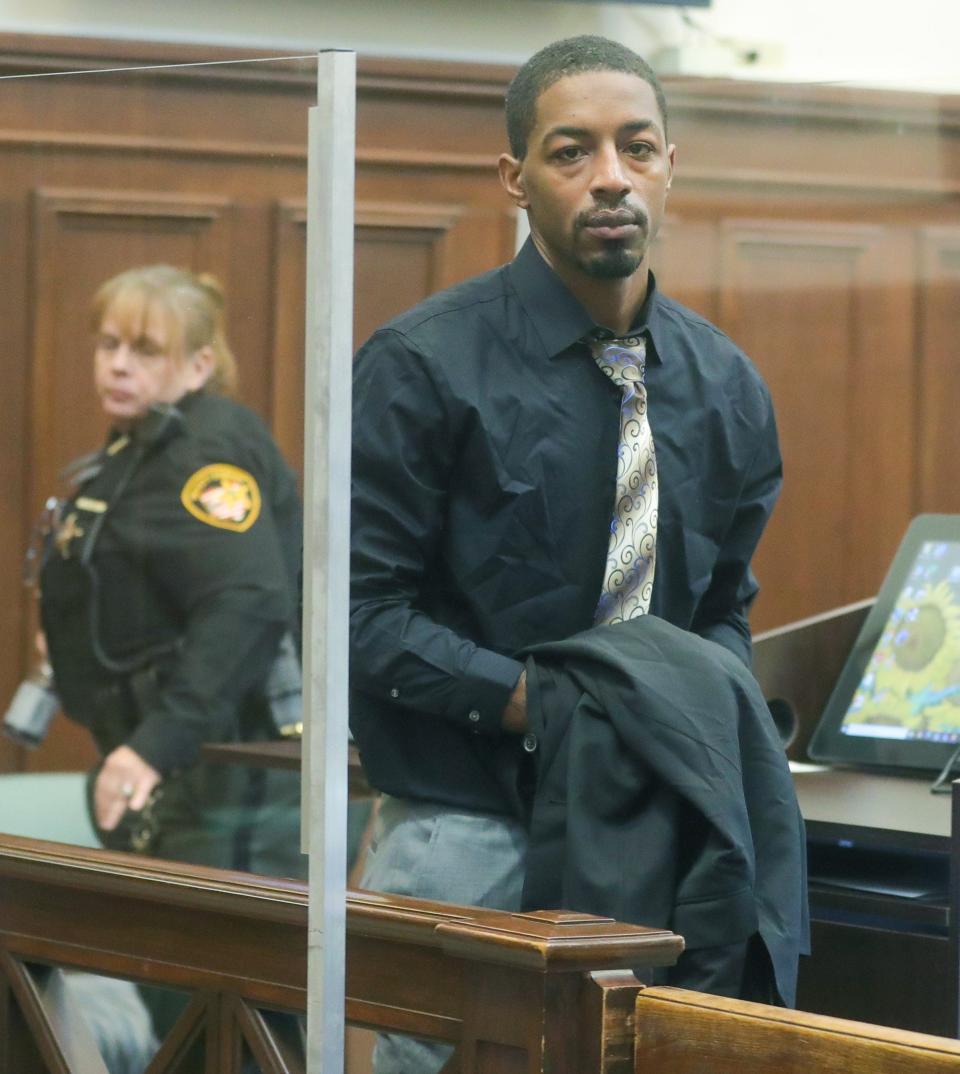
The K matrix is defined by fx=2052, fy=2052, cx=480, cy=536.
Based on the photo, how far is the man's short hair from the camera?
1.66m

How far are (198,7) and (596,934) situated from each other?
2.47 metres

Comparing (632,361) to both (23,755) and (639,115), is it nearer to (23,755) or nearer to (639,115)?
(639,115)

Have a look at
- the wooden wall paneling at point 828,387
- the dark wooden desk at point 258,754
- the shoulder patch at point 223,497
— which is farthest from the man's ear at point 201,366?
the wooden wall paneling at point 828,387

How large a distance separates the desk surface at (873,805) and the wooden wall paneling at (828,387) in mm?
1247

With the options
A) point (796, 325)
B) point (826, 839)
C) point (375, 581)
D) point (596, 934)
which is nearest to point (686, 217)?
point (796, 325)

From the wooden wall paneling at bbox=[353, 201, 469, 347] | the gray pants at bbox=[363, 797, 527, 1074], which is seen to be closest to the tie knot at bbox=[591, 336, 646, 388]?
the gray pants at bbox=[363, 797, 527, 1074]

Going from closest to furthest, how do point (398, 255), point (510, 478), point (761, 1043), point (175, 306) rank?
point (761, 1043) < point (510, 478) < point (175, 306) < point (398, 255)

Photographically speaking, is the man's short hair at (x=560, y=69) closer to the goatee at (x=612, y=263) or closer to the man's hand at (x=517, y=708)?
the goatee at (x=612, y=263)

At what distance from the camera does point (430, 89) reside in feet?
11.6

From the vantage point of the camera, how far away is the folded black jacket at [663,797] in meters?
1.51

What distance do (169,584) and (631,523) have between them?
Result: 909 mm

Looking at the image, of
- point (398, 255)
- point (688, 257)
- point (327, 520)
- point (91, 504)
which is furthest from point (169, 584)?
point (688, 257)

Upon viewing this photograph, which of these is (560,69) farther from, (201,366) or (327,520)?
(201,366)

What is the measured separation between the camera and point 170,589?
7.97 ft
